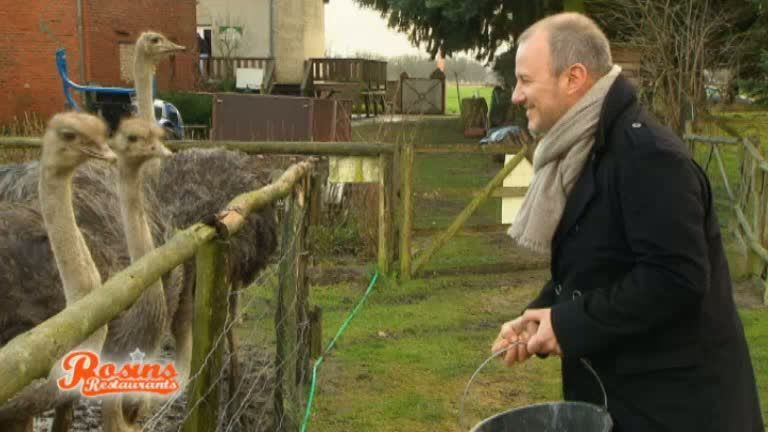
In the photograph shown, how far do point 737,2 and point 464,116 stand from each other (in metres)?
11.6

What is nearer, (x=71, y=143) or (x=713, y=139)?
(x=71, y=143)

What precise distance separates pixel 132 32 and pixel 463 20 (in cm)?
911

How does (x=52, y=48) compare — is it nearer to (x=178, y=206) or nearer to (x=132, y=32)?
(x=132, y=32)

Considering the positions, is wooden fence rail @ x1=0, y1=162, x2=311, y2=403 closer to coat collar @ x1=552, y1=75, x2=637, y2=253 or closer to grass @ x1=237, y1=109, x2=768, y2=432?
coat collar @ x1=552, y1=75, x2=637, y2=253

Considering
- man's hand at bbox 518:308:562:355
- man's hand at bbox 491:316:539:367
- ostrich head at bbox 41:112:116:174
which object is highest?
ostrich head at bbox 41:112:116:174

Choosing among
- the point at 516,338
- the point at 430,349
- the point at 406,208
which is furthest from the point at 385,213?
the point at 516,338

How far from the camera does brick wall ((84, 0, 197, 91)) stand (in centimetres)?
2023

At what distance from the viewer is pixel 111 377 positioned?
8.10 feet

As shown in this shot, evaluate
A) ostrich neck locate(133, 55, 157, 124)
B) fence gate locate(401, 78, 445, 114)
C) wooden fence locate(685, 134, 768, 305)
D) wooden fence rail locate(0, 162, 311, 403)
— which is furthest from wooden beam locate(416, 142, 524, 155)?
A: fence gate locate(401, 78, 445, 114)

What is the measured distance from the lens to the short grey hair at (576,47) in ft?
7.48

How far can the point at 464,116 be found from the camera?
24203 millimetres

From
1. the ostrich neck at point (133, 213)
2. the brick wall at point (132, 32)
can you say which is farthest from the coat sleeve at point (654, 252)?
the brick wall at point (132, 32)

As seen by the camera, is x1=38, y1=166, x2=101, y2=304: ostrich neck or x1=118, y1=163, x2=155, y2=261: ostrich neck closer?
x1=38, y1=166, x2=101, y2=304: ostrich neck

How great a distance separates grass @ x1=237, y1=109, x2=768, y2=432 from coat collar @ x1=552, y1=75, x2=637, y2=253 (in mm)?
2711
